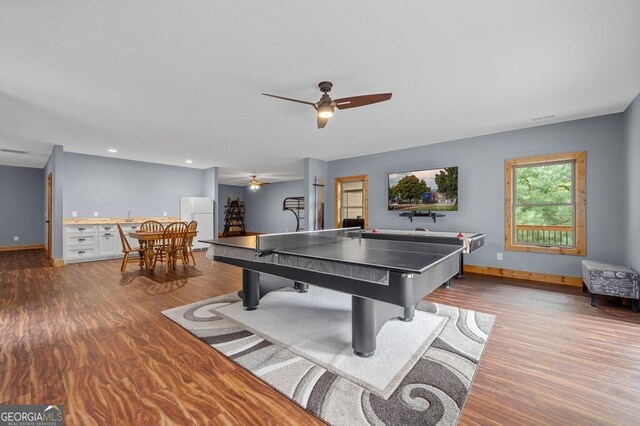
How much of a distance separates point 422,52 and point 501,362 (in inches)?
101

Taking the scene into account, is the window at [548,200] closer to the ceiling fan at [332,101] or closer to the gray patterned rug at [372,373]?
the gray patterned rug at [372,373]

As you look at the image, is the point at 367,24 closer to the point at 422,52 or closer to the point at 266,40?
the point at 422,52

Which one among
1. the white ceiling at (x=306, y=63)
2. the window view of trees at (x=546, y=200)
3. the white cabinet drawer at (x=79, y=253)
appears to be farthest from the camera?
the white cabinet drawer at (x=79, y=253)

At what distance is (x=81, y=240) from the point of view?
20.1 feet

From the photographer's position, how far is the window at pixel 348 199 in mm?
7047

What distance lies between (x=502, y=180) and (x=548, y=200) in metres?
0.75

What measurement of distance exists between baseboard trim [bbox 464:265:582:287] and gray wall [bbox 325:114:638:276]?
73 mm

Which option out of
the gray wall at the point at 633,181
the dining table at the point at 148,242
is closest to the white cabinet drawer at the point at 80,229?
the dining table at the point at 148,242

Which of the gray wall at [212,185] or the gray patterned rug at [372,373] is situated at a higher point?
the gray wall at [212,185]

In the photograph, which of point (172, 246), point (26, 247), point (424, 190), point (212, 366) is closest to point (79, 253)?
point (172, 246)

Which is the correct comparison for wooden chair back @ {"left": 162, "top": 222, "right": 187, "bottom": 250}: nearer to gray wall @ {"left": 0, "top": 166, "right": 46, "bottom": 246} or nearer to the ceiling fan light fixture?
the ceiling fan light fixture

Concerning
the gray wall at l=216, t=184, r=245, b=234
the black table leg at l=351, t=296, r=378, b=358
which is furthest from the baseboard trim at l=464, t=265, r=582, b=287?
the gray wall at l=216, t=184, r=245, b=234

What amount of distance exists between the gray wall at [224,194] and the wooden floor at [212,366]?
352 inches

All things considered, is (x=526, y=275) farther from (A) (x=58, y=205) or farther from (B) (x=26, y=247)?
(B) (x=26, y=247)
